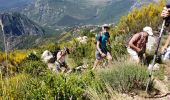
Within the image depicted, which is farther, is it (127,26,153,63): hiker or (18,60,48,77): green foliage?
(127,26,153,63): hiker

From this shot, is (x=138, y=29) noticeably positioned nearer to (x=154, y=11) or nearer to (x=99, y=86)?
(x=154, y=11)

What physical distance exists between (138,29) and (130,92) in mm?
14674

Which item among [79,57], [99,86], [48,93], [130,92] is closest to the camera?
[48,93]

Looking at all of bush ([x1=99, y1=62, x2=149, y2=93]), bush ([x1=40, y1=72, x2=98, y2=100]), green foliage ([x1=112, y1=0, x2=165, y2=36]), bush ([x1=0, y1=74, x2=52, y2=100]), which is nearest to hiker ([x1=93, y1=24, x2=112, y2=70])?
bush ([x1=99, y1=62, x2=149, y2=93])

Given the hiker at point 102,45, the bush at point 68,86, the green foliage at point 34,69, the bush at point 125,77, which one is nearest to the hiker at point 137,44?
the hiker at point 102,45

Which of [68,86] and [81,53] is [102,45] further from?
[81,53]

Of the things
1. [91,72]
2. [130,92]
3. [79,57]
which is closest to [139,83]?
[130,92]

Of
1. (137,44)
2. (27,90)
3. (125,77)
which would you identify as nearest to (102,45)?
(137,44)

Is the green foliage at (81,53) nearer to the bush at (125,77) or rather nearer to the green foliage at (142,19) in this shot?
the green foliage at (142,19)

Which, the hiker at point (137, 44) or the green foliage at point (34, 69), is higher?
the hiker at point (137, 44)

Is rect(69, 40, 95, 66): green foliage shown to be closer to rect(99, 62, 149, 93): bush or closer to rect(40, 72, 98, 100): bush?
rect(99, 62, 149, 93): bush

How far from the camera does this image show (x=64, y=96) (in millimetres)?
6211

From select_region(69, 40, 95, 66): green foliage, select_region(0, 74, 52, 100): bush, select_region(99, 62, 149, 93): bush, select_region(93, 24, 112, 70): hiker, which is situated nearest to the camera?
select_region(0, 74, 52, 100): bush

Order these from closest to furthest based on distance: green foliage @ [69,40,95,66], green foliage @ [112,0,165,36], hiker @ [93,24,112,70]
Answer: hiker @ [93,24,112,70]
green foliage @ [69,40,95,66]
green foliage @ [112,0,165,36]
